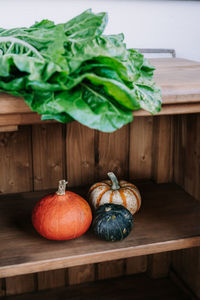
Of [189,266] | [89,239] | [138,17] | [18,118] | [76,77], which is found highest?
[138,17]

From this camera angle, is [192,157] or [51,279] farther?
[51,279]

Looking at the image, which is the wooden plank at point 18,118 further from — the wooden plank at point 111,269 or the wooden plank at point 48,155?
the wooden plank at point 111,269

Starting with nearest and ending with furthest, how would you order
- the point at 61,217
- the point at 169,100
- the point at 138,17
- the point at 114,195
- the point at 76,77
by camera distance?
the point at 76,77 → the point at 169,100 → the point at 61,217 → the point at 114,195 → the point at 138,17

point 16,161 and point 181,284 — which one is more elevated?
point 16,161

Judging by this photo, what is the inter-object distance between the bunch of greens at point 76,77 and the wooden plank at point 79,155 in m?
0.57

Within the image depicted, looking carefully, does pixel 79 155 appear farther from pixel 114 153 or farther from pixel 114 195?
pixel 114 195

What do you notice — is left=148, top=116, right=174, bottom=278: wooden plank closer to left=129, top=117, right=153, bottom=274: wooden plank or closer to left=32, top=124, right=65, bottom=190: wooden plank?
left=129, top=117, right=153, bottom=274: wooden plank

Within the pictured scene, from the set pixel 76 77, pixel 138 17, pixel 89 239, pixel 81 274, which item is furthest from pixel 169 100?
pixel 81 274

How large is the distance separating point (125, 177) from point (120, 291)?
18.9 inches

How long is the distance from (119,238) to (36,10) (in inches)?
37.4

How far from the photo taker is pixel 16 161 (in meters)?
1.36

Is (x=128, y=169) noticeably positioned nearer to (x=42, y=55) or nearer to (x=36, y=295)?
(x=36, y=295)

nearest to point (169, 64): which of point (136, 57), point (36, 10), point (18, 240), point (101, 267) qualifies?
point (136, 57)

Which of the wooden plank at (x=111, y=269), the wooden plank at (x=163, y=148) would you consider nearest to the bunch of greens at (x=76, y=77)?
the wooden plank at (x=163, y=148)
